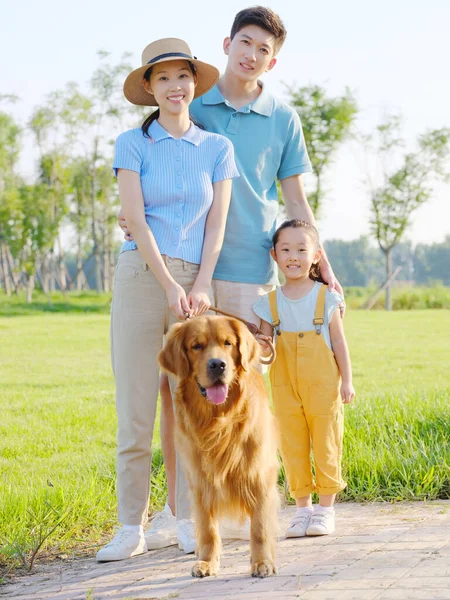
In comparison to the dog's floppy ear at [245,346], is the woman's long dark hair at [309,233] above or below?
above

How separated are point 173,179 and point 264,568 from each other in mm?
1878

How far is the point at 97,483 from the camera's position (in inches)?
208

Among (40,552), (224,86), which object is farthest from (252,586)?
(224,86)

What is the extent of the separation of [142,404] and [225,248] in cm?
Answer: 93

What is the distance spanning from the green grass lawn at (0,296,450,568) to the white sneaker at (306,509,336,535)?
0.73 metres

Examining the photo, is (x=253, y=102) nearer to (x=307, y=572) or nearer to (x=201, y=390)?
(x=201, y=390)

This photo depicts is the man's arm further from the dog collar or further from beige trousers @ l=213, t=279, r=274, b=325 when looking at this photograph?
the dog collar

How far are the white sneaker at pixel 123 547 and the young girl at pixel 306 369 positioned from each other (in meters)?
0.80

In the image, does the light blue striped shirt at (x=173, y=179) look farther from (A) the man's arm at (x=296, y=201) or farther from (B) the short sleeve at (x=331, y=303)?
(B) the short sleeve at (x=331, y=303)

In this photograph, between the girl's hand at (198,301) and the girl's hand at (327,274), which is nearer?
the girl's hand at (198,301)

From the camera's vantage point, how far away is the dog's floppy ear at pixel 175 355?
346 centimetres

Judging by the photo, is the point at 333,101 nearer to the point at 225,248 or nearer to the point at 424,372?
the point at 424,372

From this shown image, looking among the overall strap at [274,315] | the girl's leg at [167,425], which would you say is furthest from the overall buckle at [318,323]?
the girl's leg at [167,425]

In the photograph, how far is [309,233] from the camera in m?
4.17
